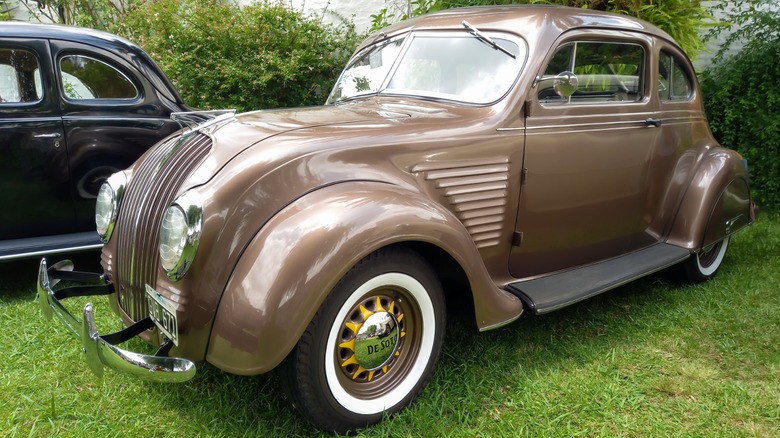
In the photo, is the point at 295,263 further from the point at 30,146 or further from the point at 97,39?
the point at 97,39

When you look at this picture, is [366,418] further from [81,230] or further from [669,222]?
[81,230]

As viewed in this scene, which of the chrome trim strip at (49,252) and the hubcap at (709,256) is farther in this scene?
the hubcap at (709,256)

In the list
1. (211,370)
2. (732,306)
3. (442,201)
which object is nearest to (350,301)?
(442,201)

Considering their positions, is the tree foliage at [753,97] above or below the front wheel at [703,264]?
above

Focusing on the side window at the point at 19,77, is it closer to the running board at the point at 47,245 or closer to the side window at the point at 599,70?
the running board at the point at 47,245

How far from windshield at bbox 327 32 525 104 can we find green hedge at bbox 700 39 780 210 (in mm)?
4102

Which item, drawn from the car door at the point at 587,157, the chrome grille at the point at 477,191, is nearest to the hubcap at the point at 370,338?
the chrome grille at the point at 477,191

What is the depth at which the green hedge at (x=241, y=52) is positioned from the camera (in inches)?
Result: 248

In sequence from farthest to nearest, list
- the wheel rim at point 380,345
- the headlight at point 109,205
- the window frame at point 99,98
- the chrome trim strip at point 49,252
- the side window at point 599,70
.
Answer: the window frame at point 99,98
the chrome trim strip at point 49,252
the side window at point 599,70
the headlight at point 109,205
the wheel rim at point 380,345

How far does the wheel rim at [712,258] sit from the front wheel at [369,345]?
2515 mm

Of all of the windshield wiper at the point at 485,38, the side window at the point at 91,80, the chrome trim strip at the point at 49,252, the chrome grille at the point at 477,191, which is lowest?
the chrome trim strip at the point at 49,252

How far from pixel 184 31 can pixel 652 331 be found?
563 centimetres

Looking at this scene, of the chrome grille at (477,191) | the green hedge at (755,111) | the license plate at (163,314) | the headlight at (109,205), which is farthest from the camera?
the green hedge at (755,111)

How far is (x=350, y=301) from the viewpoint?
2104 millimetres
